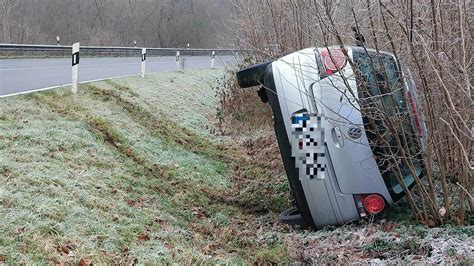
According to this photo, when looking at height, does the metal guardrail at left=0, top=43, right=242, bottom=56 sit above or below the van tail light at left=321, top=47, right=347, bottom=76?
above

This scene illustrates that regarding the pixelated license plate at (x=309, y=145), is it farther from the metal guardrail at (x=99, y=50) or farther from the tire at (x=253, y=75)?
the metal guardrail at (x=99, y=50)

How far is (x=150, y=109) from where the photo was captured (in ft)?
38.7

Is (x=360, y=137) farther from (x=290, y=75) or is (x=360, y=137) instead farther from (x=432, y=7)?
(x=432, y=7)

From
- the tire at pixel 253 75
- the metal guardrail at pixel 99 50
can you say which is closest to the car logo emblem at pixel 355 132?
the tire at pixel 253 75

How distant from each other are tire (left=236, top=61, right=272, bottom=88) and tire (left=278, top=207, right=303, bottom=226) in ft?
5.01

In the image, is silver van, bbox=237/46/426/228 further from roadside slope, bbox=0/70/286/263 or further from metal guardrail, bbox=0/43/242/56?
metal guardrail, bbox=0/43/242/56

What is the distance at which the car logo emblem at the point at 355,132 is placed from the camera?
4730mm

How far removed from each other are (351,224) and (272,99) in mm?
1437

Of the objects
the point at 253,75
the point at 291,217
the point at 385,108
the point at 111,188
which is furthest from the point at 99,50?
the point at 385,108

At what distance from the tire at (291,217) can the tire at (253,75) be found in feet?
5.01

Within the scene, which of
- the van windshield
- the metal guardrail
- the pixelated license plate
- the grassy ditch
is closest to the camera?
the grassy ditch

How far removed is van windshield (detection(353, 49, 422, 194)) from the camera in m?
4.63

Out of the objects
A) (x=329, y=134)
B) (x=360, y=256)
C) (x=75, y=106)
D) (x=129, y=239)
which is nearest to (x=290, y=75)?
(x=329, y=134)

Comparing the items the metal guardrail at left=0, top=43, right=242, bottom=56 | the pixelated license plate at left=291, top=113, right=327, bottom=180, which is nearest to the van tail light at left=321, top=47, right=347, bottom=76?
the pixelated license plate at left=291, top=113, right=327, bottom=180
